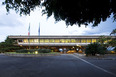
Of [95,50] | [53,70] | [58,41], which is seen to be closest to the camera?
[53,70]

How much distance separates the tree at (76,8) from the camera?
620 cm

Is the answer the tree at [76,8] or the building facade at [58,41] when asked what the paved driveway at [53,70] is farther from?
the building facade at [58,41]

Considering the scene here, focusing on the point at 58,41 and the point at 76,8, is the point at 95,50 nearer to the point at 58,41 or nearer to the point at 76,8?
the point at 76,8

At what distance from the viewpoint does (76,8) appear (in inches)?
255

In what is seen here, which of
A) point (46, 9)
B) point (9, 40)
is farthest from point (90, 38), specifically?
point (46, 9)

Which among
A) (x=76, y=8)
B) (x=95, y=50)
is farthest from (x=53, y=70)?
(x=95, y=50)

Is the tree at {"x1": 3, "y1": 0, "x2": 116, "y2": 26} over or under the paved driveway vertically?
over

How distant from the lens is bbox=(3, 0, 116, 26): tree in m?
6.20

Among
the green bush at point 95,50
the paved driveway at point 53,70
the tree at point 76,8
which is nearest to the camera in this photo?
the tree at point 76,8

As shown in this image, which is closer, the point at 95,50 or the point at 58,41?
the point at 95,50

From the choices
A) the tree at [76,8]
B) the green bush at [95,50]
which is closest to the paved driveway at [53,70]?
the tree at [76,8]

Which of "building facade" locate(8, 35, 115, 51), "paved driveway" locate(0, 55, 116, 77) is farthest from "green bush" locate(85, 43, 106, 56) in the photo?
"building facade" locate(8, 35, 115, 51)

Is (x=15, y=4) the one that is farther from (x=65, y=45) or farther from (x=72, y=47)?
(x=72, y=47)

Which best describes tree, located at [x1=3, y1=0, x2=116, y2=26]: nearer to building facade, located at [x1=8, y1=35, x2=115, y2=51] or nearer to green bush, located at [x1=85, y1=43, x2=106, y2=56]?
green bush, located at [x1=85, y1=43, x2=106, y2=56]
